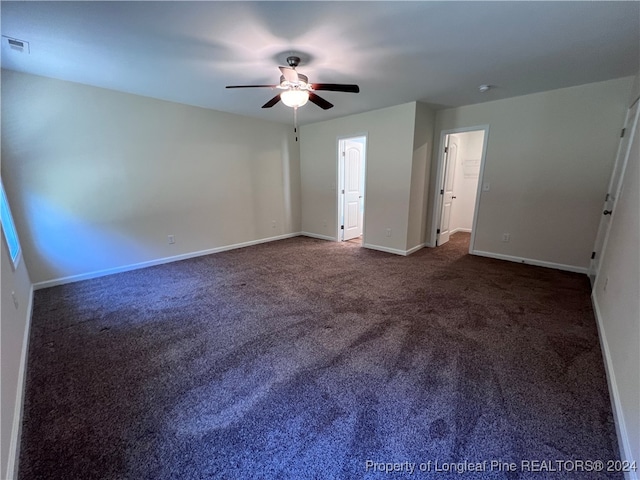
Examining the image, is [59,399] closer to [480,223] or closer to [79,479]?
[79,479]

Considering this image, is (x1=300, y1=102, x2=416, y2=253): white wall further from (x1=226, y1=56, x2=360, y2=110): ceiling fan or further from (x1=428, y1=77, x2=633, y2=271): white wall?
(x1=226, y1=56, x2=360, y2=110): ceiling fan

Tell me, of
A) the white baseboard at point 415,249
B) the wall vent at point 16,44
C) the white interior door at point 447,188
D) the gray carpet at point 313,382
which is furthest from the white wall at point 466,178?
the wall vent at point 16,44

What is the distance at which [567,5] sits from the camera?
66.0 inches

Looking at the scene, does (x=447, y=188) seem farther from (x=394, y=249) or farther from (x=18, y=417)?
(x=18, y=417)

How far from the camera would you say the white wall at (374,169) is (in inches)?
161

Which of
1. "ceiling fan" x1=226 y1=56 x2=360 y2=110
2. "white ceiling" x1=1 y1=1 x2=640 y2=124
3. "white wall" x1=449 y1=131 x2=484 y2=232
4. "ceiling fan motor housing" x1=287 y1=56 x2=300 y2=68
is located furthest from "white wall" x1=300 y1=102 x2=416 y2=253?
"ceiling fan motor housing" x1=287 y1=56 x2=300 y2=68

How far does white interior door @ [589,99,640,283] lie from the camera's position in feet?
8.90

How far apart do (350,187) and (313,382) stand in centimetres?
420

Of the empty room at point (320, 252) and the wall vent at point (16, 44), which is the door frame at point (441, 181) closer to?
the empty room at point (320, 252)

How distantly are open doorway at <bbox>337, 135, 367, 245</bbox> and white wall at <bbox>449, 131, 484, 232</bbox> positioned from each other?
1.93 m

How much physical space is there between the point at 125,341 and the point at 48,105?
2.90 metres

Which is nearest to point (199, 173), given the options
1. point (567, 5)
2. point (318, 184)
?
point (318, 184)

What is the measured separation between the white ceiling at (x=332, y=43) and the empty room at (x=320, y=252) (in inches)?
0.9

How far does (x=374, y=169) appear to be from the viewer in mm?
4461
